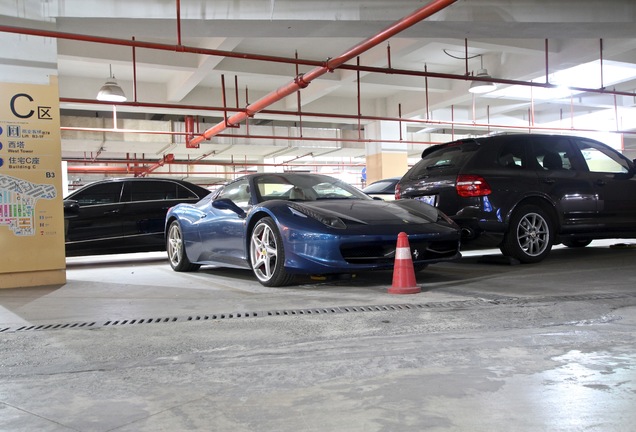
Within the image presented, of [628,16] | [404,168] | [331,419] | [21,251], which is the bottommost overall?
[331,419]

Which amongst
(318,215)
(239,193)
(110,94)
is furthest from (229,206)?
(110,94)

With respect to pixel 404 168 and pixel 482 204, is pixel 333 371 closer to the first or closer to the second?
pixel 482 204

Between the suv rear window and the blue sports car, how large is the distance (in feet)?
3.03

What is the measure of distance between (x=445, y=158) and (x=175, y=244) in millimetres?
3578

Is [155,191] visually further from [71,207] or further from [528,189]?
[528,189]

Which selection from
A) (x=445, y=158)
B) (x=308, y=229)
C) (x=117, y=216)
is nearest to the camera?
(x=308, y=229)

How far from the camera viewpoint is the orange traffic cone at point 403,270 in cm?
465

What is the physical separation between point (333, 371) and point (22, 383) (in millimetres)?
1422

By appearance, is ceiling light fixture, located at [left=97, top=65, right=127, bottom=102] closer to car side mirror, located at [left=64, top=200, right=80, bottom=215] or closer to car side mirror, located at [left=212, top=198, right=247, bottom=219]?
car side mirror, located at [left=64, top=200, right=80, bottom=215]

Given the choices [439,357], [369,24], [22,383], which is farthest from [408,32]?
[22,383]

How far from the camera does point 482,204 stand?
6.14 meters

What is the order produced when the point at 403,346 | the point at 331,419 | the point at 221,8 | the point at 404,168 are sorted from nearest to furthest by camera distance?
the point at 331,419 < the point at 403,346 < the point at 221,8 < the point at 404,168

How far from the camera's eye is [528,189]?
629 centimetres

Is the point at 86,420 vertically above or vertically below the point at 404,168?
below
